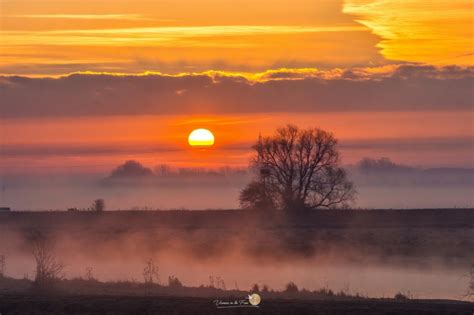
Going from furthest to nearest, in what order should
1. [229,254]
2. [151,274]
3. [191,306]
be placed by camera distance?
1. [229,254]
2. [151,274]
3. [191,306]

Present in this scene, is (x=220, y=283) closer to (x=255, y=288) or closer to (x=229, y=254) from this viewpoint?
(x=255, y=288)

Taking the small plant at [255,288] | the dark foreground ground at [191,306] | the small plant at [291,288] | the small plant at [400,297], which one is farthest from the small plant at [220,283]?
the dark foreground ground at [191,306]

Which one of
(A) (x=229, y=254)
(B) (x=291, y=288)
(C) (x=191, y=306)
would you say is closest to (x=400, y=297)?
(B) (x=291, y=288)

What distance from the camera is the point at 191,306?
106 ft

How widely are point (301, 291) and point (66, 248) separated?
29714mm

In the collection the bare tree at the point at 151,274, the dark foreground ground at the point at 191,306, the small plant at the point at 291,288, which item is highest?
the bare tree at the point at 151,274

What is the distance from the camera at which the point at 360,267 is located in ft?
182

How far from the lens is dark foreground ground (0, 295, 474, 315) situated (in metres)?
31.6

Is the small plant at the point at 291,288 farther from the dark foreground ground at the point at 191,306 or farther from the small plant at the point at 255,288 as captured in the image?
the dark foreground ground at the point at 191,306

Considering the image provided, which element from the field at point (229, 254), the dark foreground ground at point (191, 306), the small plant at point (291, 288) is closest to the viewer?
the dark foreground ground at point (191, 306)

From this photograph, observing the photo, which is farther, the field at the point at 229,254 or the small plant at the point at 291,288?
the small plant at the point at 291,288

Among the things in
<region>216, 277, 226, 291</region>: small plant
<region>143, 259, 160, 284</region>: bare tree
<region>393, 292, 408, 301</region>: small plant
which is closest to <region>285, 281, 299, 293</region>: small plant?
<region>216, 277, 226, 291</region>: small plant

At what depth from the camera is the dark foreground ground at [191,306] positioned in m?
31.6

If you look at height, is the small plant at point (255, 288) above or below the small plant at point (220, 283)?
below
